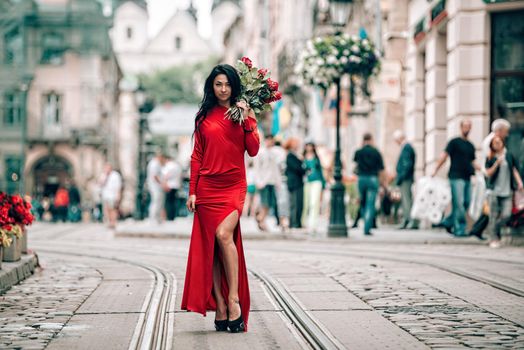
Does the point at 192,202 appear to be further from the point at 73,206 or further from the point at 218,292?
the point at 73,206

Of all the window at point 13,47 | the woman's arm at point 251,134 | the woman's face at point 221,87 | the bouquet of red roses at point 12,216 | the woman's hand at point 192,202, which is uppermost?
the window at point 13,47

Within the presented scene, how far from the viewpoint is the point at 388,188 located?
24.7 metres

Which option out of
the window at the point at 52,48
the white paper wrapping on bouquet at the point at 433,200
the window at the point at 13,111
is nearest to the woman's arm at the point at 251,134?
the white paper wrapping on bouquet at the point at 433,200

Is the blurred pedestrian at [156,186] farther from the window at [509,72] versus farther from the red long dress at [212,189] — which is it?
the red long dress at [212,189]

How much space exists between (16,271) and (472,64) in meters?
11.6

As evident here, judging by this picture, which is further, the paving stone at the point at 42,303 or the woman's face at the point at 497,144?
the woman's face at the point at 497,144

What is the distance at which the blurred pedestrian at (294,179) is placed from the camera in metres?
21.1

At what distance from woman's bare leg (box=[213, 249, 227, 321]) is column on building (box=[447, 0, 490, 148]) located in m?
13.3

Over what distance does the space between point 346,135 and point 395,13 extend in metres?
11.8

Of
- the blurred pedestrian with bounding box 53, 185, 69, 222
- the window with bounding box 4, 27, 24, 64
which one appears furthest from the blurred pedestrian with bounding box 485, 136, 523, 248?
the window with bounding box 4, 27, 24, 64

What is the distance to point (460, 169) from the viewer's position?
18297mm

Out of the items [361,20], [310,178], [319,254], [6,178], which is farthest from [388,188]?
[6,178]

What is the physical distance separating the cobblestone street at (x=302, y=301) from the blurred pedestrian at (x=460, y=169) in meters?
2.47

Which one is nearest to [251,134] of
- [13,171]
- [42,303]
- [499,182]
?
[42,303]
